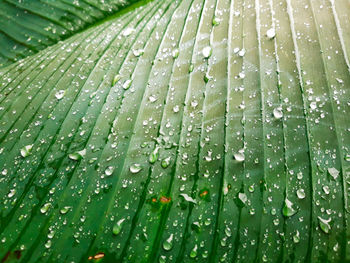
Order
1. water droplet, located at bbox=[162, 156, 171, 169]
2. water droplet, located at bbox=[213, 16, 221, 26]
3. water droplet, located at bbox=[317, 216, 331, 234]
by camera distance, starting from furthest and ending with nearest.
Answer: water droplet, located at bbox=[213, 16, 221, 26]
water droplet, located at bbox=[162, 156, 171, 169]
water droplet, located at bbox=[317, 216, 331, 234]

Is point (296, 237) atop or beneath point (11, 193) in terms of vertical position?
beneath

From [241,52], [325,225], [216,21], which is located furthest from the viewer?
[216,21]

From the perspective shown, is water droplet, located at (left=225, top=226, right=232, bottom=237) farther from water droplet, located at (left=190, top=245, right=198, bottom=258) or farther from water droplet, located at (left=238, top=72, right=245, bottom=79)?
water droplet, located at (left=238, top=72, right=245, bottom=79)

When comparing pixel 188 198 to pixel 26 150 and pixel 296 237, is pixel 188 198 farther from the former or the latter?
pixel 26 150

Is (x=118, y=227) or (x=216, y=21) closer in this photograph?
(x=118, y=227)

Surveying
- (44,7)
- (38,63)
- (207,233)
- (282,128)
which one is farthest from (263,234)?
(44,7)

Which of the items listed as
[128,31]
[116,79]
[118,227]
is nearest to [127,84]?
[116,79]

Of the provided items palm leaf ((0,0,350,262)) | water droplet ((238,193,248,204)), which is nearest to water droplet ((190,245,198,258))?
palm leaf ((0,0,350,262))

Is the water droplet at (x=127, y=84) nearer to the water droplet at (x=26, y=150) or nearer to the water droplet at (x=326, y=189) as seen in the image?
the water droplet at (x=26, y=150)

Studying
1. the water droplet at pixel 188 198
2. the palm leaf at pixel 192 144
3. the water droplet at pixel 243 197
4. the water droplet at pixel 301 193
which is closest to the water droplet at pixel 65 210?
the palm leaf at pixel 192 144
